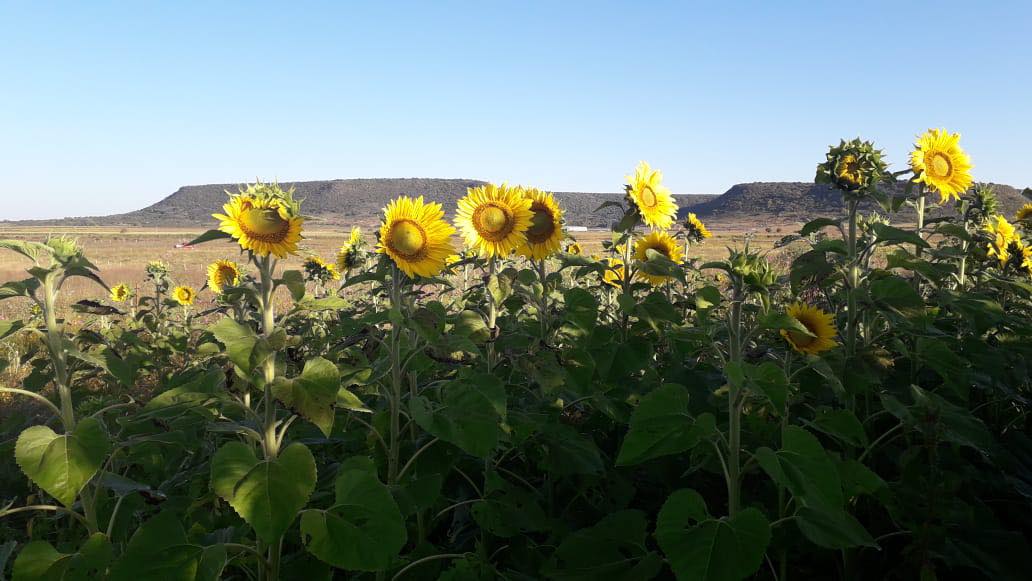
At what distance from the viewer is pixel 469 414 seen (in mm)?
2125

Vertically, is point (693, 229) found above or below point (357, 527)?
above

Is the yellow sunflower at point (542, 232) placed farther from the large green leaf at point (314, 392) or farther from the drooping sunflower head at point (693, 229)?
the drooping sunflower head at point (693, 229)

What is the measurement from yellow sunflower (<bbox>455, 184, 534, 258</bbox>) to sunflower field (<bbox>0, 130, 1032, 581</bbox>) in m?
0.01

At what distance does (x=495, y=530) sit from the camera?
232 centimetres

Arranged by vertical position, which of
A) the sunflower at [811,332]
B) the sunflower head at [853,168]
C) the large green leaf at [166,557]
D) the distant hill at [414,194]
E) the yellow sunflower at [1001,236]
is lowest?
the large green leaf at [166,557]

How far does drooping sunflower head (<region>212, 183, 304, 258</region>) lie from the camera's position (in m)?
2.20

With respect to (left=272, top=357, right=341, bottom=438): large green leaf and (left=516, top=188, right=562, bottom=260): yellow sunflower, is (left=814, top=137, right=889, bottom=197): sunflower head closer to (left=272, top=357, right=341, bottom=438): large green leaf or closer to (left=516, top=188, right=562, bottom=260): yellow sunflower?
(left=516, top=188, right=562, bottom=260): yellow sunflower

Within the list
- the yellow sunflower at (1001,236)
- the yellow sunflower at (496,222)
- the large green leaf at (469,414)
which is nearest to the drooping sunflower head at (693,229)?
the yellow sunflower at (1001,236)

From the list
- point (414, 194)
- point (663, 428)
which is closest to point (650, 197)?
point (663, 428)

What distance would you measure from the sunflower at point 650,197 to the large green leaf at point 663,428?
187cm

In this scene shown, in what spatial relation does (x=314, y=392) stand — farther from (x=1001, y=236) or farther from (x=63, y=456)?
(x=1001, y=236)

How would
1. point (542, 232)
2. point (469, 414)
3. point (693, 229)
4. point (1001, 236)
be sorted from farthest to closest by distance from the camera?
point (693, 229) < point (1001, 236) < point (542, 232) < point (469, 414)

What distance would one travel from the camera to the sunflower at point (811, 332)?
2.56 m

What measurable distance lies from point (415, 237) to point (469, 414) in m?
0.86
